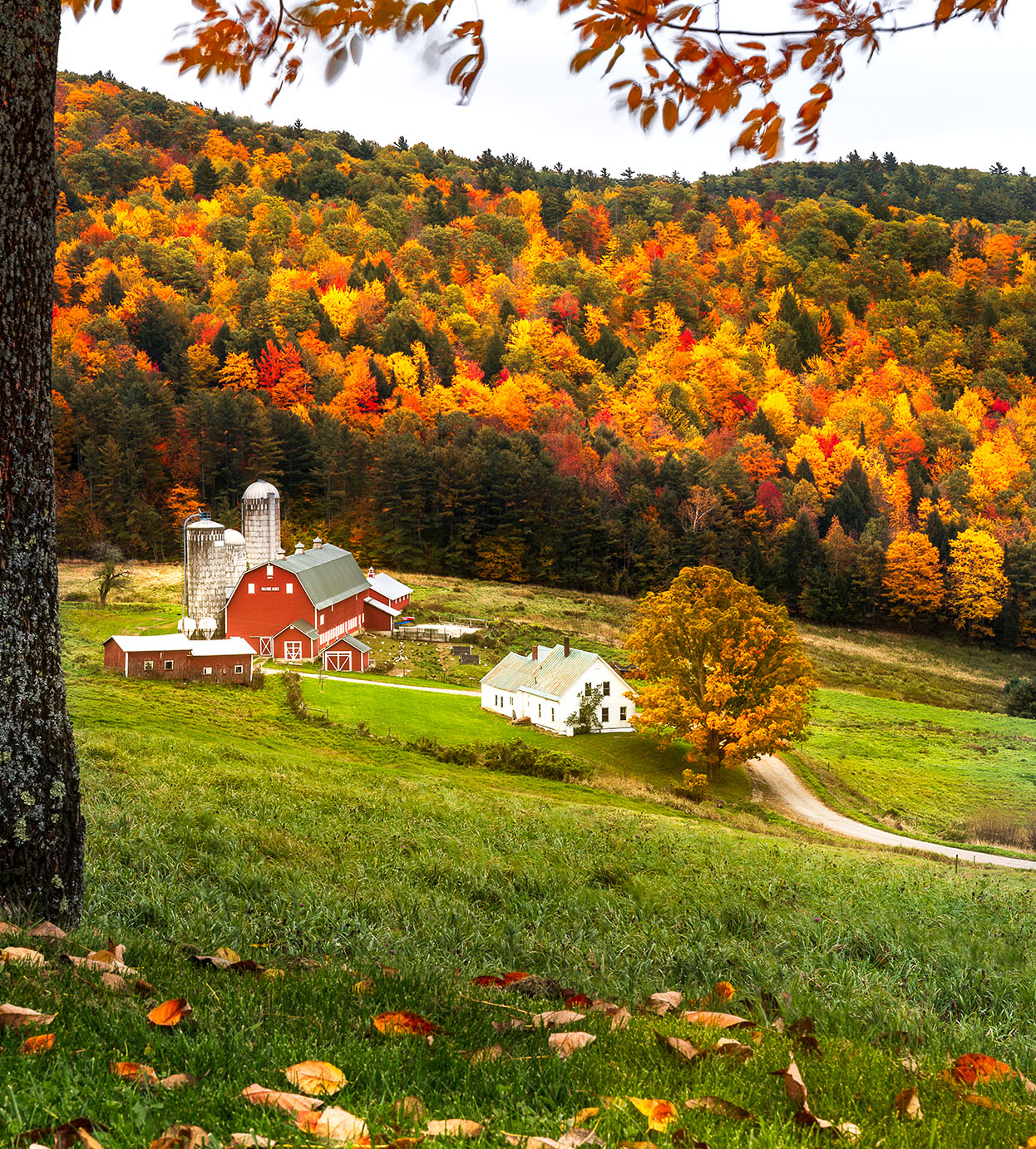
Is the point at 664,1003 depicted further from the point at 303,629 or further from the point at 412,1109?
the point at 303,629

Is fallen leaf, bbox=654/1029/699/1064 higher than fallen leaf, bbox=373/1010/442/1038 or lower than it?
higher

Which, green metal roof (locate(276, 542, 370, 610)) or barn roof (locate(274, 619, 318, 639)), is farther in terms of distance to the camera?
green metal roof (locate(276, 542, 370, 610))

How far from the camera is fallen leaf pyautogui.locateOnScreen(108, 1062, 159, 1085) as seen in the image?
2127 mm

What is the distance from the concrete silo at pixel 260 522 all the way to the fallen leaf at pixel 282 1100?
1903 inches

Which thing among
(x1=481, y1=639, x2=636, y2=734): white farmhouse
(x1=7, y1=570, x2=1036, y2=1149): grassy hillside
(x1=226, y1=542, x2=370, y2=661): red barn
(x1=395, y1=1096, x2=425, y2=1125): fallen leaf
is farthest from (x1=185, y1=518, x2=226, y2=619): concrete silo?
(x1=395, y1=1096, x2=425, y2=1125): fallen leaf

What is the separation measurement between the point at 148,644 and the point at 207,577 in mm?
11747

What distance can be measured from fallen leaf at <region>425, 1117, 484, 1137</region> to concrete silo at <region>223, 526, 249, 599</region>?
4467cm

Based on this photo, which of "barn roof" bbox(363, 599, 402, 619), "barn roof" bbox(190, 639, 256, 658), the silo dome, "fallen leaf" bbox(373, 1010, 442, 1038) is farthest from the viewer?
"barn roof" bbox(363, 599, 402, 619)

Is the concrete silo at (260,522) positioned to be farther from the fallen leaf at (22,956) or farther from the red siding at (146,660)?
the fallen leaf at (22,956)

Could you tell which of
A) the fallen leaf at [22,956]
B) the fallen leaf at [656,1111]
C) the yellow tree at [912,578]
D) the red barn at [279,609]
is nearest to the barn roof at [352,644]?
the red barn at [279,609]

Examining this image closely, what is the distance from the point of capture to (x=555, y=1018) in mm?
3000

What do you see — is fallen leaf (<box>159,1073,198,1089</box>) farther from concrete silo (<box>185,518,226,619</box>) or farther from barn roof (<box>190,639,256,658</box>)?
concrete silo (<box>185,518,226,619</box>)

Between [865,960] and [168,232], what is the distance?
12214cm

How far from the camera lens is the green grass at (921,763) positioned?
29.0 metres
